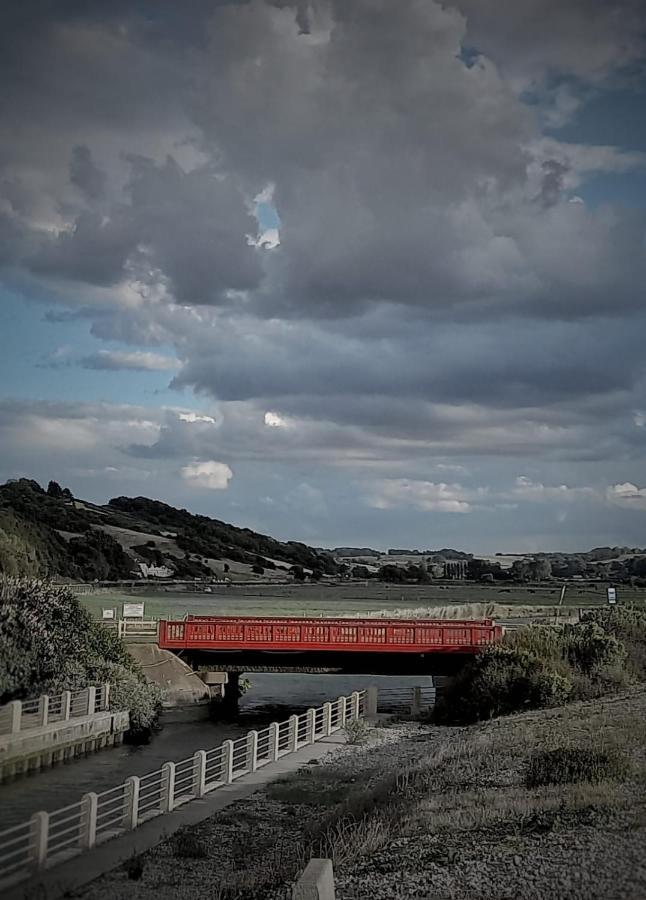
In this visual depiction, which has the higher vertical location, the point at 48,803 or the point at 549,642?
the point at 549,642

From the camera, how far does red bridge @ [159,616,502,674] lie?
133 feet

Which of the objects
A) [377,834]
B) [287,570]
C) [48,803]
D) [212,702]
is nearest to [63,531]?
[287,570]

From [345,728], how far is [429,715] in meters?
6.99

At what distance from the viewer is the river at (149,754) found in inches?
949

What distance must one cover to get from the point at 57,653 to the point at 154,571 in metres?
107

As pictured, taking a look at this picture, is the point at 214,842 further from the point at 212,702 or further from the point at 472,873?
the point at 212,702

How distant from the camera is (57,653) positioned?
113 feet

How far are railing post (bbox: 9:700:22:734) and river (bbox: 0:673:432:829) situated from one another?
136cm

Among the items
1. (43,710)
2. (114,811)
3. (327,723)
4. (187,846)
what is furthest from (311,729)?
(187,846)

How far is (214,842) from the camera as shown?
17.4 metres

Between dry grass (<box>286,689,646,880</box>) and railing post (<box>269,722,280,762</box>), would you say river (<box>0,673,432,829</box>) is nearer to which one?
railing post (<box>269,722,280,762</box>)

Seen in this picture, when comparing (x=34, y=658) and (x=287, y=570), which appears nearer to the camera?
(x=34, y=658)

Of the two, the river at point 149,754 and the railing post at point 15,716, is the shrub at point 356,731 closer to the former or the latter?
the river at point 149,754

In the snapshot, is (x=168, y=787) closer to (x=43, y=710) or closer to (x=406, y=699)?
(x=43, y=710)
